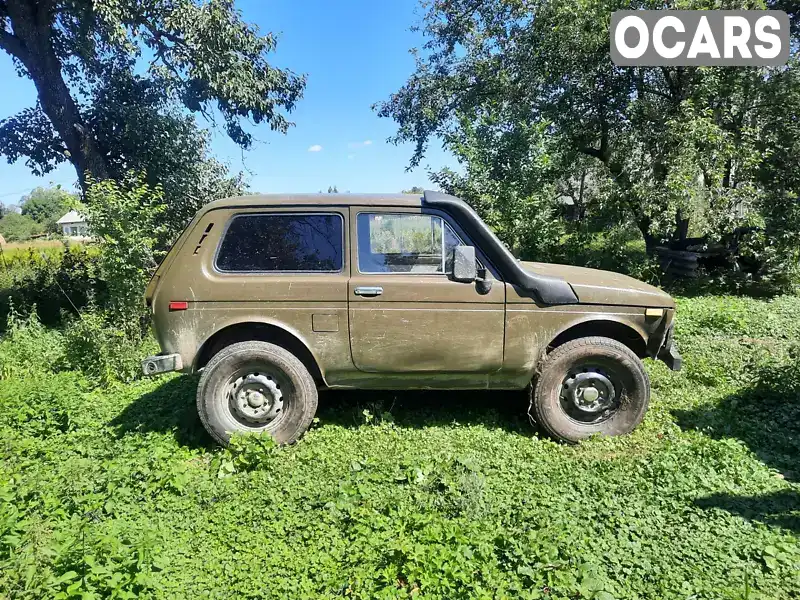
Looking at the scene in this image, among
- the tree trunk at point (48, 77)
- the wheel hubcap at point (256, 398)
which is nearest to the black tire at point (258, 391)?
the wheel hubcap at point (256, 398)

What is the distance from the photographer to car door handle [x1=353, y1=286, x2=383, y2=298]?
13.4 ft

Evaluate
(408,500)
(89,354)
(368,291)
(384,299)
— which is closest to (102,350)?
(89,354)

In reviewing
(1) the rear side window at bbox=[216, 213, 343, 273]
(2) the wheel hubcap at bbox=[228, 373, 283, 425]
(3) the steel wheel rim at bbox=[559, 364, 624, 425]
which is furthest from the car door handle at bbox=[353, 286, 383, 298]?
(3) the steel wheel rim at bbox=[559, 364, 624, 425]

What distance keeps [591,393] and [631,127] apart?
8.12m

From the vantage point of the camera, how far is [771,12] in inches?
360

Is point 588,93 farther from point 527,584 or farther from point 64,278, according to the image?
point 64,278

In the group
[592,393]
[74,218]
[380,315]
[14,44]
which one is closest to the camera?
[380,315]

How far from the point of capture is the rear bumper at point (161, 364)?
161 inches

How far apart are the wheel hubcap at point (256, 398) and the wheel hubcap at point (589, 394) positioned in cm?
245

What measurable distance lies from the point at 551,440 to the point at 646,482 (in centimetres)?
84

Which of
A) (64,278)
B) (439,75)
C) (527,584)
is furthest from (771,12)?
(64,278)

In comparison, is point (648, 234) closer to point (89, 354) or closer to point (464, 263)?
point (464, 263)

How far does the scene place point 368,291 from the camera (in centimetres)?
408

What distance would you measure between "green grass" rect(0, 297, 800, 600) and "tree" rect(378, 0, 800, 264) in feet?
15.6
